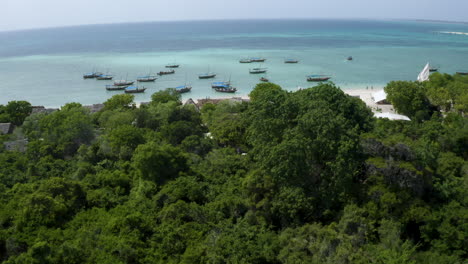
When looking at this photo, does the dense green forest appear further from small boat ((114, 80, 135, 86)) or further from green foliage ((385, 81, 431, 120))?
small boat ((114, 80, 135, 86))

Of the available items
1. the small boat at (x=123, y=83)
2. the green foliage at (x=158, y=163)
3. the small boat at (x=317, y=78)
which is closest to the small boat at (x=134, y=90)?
the small boat at (x=123, y=83)

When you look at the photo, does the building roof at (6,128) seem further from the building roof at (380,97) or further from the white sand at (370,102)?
the building roof at (380,97)

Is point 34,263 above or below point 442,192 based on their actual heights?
below

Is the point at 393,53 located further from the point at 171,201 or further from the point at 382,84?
the point at 171,201

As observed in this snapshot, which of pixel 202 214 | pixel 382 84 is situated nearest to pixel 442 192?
pixel 202 214

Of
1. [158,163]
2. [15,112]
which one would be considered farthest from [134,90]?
[158,163]

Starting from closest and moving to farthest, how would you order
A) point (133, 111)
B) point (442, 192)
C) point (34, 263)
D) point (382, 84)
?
point (34, 263), point (442, 192), point (133, 111), point (382, 84)

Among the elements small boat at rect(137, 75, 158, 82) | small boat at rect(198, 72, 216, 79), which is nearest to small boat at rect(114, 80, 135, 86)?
small boat at rect(137, 75, 158, 82)

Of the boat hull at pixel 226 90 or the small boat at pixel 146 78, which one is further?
the small boat at pixel 146 78
